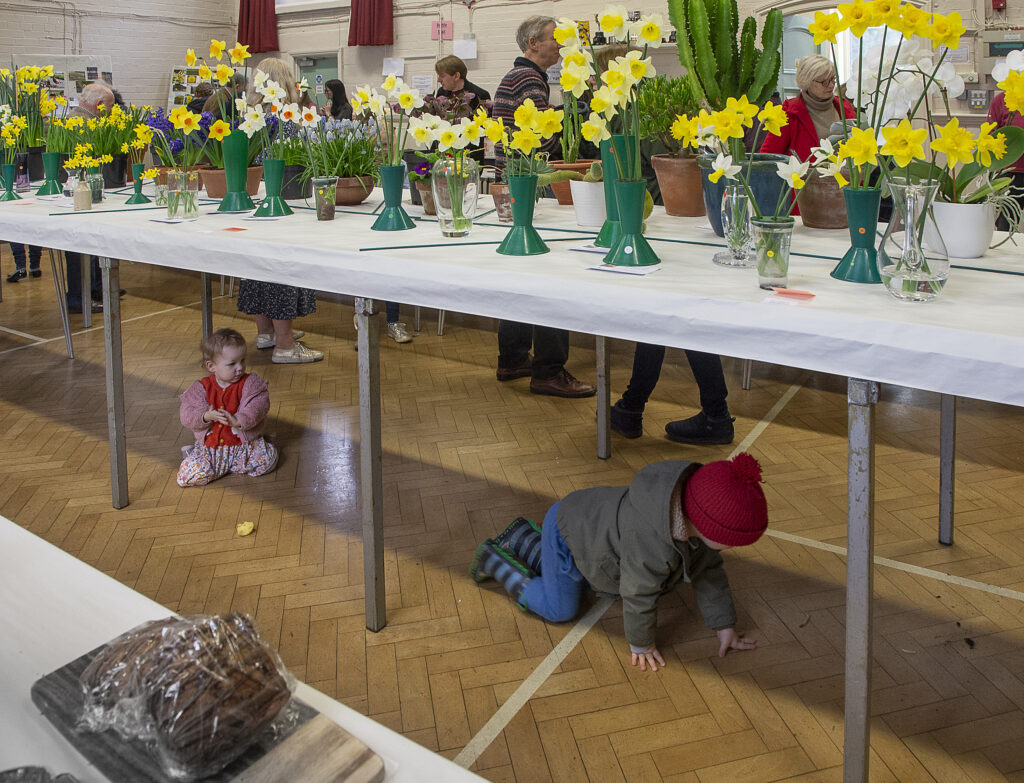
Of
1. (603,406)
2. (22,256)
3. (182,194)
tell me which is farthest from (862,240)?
(22,256)

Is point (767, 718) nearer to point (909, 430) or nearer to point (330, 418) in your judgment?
point (909, 430)

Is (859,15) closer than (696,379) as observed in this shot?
Yes

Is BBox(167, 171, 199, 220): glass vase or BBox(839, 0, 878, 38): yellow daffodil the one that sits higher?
BBox(839, 0, 878, 38): yellow daffodil

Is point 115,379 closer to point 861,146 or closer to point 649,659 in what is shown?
point 649,659

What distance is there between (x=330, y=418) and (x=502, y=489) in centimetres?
100

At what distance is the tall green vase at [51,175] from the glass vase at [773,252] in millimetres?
3044

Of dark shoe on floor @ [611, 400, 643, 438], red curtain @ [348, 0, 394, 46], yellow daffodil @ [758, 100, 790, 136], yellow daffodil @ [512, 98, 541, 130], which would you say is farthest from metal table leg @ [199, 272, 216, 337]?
red curtain @ [348, 0, 394, 46]

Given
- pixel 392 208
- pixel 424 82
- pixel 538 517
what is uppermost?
pixel 424 82

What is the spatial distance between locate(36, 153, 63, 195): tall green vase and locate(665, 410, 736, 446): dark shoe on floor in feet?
8.58

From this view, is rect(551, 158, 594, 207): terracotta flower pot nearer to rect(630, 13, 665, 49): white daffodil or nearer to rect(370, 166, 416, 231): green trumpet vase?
rect(370, 166, 416, 231): green trumpet vase

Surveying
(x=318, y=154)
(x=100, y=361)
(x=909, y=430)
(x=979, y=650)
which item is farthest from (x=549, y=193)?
(x=100, y=361)

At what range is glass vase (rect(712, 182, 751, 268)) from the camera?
1863mm

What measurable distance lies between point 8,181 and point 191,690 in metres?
3.55

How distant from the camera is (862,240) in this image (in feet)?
5.53
